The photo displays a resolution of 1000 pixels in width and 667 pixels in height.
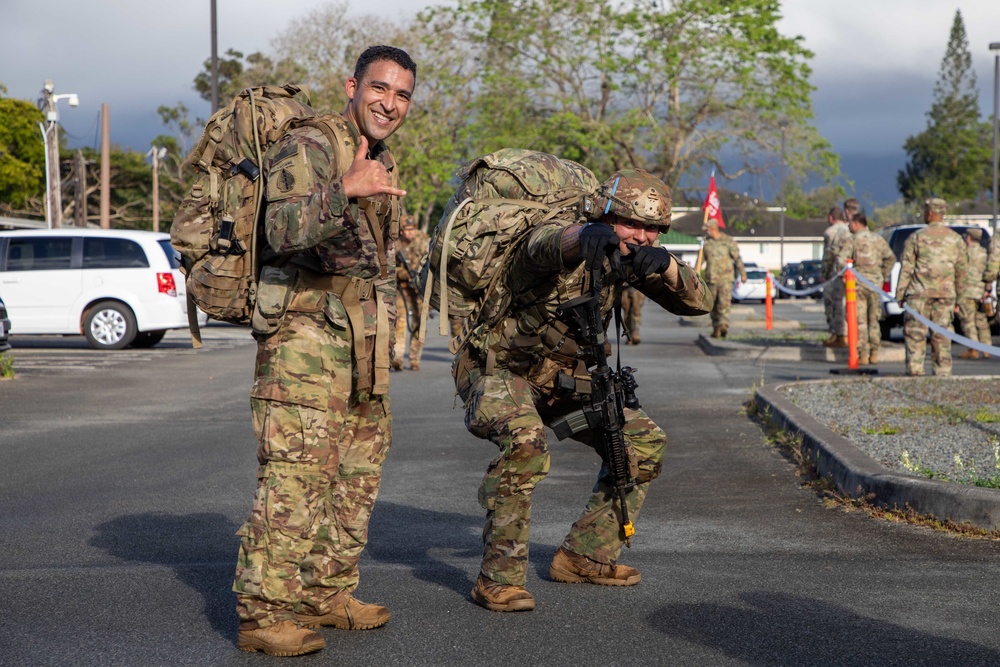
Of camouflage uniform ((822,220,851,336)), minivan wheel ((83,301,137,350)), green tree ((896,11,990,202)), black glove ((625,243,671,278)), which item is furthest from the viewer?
green tree ((896,11,990,202))

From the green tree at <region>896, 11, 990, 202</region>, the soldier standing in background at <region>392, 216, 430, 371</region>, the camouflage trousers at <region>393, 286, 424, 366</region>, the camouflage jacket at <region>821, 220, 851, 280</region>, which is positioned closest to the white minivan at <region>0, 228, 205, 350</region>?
the soldier standing in background at <region>392, 216, 430, 371</region>

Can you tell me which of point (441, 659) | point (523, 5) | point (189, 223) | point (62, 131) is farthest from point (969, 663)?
point (62, 131)

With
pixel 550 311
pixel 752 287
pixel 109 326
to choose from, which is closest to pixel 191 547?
pixel 550 311

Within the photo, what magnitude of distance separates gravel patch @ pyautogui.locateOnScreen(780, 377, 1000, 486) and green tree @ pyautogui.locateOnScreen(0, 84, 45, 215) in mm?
37185

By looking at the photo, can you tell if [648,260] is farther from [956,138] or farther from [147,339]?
[956,138]

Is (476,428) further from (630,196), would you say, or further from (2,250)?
(2,250)

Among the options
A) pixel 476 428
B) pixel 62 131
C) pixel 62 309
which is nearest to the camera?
pixel 476 428

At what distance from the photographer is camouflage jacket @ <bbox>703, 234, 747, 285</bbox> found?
2141cm

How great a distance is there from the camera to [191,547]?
6156mm

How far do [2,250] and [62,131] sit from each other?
165 feet

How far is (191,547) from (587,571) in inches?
78.9

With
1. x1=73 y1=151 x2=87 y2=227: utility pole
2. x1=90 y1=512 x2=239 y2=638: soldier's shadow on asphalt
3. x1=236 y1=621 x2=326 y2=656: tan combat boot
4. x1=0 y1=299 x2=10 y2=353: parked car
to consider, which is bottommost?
x1=90 y1=512 x2=239 y2=638: soldier's shadow on asphalt

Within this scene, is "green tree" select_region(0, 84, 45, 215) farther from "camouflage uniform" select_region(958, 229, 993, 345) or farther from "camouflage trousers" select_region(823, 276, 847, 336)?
"camouflage uniform" select_region(958, 229, 993, 345)

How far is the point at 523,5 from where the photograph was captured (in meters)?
38.8
